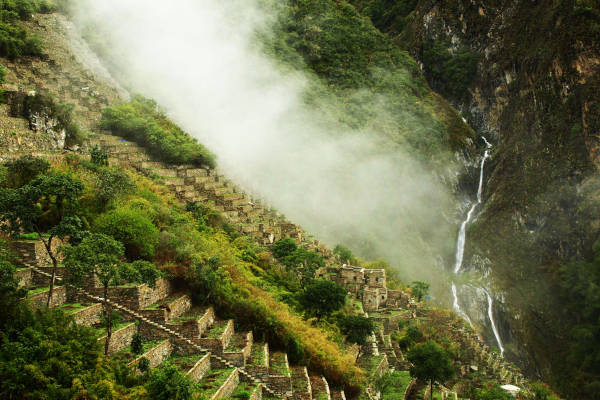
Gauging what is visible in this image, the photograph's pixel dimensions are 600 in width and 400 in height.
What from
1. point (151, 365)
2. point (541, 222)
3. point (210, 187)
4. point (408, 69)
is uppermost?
point (408, 69)

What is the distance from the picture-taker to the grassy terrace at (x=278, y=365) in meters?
15.2

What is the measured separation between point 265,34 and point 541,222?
4992 cm

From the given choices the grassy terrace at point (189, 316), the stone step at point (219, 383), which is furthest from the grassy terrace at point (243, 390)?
the grassy terrace at point (189, 316)

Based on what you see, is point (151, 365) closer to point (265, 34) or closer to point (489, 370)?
point (489, 370)

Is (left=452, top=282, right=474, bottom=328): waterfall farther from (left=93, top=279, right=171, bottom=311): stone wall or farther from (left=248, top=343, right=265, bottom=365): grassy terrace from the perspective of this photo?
(left=93, top=279, right=171, bottom=311): stone wall

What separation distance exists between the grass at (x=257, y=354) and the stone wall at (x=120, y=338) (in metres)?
3.73

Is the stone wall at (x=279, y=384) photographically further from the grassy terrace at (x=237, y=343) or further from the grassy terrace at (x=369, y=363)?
the grassy terrace at (x=369, y=363)

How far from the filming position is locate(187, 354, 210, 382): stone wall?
513 inches

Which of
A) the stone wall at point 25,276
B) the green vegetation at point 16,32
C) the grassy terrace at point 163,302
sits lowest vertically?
the stone wall at point 25,276

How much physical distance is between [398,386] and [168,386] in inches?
584

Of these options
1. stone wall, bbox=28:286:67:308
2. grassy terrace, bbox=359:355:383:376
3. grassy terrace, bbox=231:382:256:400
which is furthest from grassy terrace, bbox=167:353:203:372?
grassy terrace, bbox=359:355:383:376

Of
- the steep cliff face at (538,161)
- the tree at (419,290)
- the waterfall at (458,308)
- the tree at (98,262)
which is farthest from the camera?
the steep cliff face at (538,161)

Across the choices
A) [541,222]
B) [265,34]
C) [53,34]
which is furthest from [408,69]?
[53,34]

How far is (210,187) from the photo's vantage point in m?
30.2
